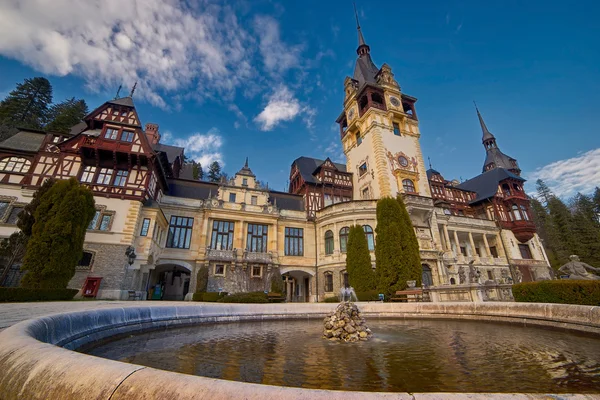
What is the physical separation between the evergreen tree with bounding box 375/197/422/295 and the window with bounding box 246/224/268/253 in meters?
11.8

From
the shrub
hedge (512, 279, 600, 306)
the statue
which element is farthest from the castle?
the shrub

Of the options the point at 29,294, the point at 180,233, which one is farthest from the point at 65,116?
the point at 29,294

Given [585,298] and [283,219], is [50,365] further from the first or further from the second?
[283,219]

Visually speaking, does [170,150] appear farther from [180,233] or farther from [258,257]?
[258,257]

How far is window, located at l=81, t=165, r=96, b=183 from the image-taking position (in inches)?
822

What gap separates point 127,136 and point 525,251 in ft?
167

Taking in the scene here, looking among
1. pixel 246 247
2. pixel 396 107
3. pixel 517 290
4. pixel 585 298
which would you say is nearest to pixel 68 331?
pixel 585 298

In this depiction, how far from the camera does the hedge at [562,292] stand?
8.39 m

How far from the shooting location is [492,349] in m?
4.88

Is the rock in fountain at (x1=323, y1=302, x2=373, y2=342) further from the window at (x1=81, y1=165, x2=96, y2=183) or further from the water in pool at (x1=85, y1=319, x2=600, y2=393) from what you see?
the window at (x1=81, y1=165, x2=96, y2=183)

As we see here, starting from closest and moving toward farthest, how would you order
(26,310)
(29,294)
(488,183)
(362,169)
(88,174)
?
(26,310) → (29,294) → (88,174) → (362,169) → (488,183)

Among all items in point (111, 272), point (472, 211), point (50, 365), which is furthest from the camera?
point (472, 211)

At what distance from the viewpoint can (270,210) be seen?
28594mm

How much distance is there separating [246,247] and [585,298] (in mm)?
23697
